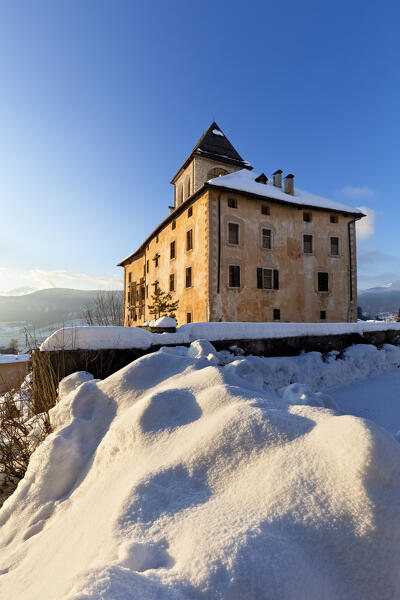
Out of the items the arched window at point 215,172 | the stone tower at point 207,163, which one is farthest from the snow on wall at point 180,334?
the arched window at point 215,172

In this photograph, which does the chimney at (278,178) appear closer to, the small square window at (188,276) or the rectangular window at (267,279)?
the rectangular window at (267,279)

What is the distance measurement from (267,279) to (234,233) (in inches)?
130

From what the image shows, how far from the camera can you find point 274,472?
1.51m

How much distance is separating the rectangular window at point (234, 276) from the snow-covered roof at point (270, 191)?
4237 millimetres

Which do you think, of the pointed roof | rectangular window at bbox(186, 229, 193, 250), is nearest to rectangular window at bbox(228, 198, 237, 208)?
rectangular window at bbox(186, 229, 193, 250)

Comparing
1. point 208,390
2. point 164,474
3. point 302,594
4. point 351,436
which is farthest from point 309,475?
point 208,390

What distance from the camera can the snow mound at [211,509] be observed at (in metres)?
1.07

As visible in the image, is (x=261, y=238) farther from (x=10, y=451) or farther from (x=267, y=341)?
(x=10, y=451)

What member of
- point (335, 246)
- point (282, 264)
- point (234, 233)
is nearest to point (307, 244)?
point (335, 246)

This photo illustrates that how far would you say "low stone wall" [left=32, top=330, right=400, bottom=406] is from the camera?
4145 millimetres

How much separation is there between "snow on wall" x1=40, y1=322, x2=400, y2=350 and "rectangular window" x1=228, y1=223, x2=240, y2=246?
9090 millimetres

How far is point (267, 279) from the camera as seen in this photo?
647 inches

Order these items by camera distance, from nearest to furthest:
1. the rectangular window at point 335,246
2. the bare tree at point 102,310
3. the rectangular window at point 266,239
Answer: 1. the bare tree at point 102,310
2. the rectangular window at point 266,239
3. the rectangular window at point 335,246

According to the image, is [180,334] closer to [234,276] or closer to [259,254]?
[234,276]
